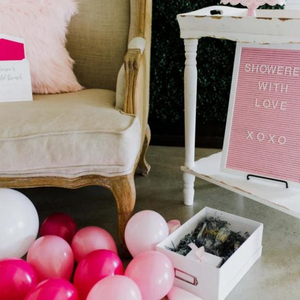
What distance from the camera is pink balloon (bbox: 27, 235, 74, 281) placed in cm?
122

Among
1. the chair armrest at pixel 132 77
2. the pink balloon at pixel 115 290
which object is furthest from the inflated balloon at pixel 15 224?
the chair armrest at pixel 132 77

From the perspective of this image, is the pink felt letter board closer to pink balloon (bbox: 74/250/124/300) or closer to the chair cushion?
the chair cushion

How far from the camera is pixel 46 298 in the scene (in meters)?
1.02

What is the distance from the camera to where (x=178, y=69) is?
2.23 m

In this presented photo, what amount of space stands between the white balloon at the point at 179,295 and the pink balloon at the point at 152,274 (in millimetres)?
42

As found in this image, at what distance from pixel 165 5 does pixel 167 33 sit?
0.43 feet

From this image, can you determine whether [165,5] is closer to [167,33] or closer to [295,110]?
[167,33]

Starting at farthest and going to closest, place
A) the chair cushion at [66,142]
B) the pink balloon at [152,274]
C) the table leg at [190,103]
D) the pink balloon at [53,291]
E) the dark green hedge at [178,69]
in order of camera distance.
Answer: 1. the dark green hedge at [178,69]
2. the table leg at [190,103]
3. the chair cushion at [66,142]
4. the pink balloon at [152,274]
5. the pink balloon at [53,291]

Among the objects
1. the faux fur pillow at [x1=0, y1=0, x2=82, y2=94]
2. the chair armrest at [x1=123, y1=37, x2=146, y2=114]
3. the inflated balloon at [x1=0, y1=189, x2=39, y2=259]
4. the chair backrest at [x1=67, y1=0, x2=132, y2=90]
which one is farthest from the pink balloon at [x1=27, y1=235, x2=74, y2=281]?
the chair backrest at [x1=67, y1=0, x2=132, y2=90]

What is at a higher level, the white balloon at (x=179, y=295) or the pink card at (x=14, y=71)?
the pink card at (x=14, y=71)

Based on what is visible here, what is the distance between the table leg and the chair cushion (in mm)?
355

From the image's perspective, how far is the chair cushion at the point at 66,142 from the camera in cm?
126

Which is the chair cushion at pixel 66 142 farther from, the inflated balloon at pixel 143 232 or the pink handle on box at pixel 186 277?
the pink handle on box at pixel 186 277

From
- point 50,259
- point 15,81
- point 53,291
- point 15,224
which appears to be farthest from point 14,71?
point 53,291
